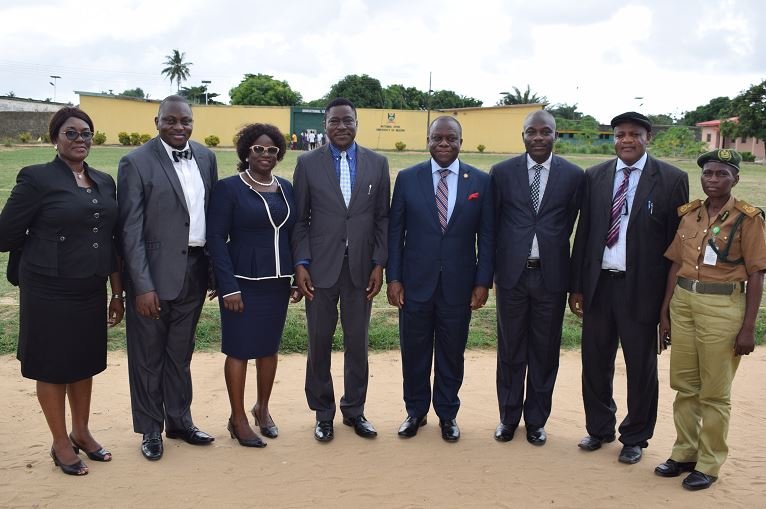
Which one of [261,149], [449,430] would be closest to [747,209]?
[449,430]

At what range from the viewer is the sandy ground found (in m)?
3.90

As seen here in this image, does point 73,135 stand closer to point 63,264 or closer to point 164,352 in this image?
point 63,264

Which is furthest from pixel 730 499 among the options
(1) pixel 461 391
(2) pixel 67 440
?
(2) pixel 67 440

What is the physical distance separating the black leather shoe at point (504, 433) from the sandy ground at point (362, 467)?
0.05m

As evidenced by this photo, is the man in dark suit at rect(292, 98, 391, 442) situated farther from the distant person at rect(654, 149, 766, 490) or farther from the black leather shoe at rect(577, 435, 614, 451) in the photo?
the distant person at rect(654, 149, 766, 490)

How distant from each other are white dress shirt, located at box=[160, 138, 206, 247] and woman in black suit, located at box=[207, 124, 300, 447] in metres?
0.08

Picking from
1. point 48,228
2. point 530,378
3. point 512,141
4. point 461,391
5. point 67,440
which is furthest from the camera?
point 512,141

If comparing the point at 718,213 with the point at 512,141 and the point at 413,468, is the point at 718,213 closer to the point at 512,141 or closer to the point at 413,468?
the point at 413,468

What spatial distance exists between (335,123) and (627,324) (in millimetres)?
2283

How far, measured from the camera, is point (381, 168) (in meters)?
4.73

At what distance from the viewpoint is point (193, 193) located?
14.4ft

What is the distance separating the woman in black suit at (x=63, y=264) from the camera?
3887 mm

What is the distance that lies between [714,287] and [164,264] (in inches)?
127

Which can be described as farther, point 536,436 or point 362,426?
point 362,426
